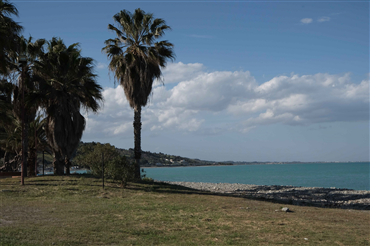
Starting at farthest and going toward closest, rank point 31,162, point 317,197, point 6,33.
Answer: point 317,197
point 31,162
point 6,33

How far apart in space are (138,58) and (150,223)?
55.6 feet

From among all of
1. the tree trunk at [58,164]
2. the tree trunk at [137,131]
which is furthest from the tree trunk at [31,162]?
the tree trunk at [137,131]

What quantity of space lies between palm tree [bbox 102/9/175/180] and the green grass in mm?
10103

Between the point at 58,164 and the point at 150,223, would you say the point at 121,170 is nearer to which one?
the point at 58,164

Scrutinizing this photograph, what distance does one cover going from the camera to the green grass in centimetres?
827

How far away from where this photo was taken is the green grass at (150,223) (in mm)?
8273

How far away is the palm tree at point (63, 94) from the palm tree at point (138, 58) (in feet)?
7.80

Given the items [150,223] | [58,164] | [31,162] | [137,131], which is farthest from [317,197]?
[31,162]

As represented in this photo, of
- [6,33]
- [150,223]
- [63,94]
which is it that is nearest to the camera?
[150,223]

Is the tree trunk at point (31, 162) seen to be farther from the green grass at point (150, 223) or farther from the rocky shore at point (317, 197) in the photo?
the rocky shore at point (317, 197)

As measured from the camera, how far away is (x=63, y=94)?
78.5 feet

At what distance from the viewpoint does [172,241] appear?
26.9 feet

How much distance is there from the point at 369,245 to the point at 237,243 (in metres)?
3.51

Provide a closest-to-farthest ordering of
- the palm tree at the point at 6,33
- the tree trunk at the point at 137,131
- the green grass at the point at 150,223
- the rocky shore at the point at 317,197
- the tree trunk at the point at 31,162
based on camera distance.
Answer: the green grass at the point at 150,223
the palm tree at the point at 6,33
the rocky shore at the point at 317,197
the tree trunk at the point at 137,131
the tree trunk at the point at 31,162
